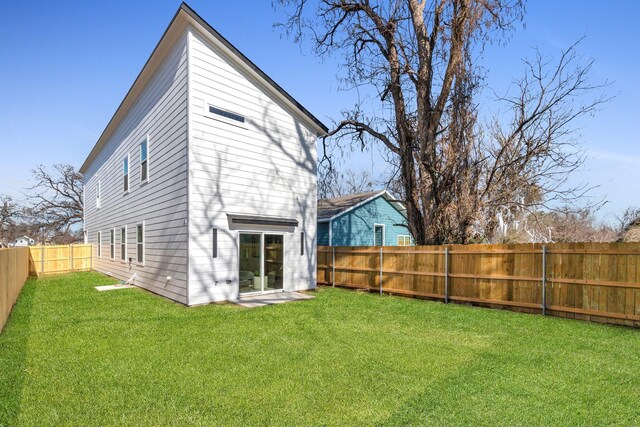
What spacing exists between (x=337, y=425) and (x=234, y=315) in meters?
4.68

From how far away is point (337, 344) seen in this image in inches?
207

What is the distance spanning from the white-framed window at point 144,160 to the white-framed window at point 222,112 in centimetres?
328

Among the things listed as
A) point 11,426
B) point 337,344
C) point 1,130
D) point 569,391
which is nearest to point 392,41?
point 337,344

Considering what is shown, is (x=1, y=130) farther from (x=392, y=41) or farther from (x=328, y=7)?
(x=392, y=41)

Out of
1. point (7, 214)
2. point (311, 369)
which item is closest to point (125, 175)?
point (311, 369)

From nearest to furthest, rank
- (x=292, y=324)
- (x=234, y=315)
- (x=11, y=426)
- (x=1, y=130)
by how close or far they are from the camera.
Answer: (x=11, y=426) < (x=292, y=324) < (x=234, y=315) < (x=1, y=130)

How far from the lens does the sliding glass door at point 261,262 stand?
9242mm

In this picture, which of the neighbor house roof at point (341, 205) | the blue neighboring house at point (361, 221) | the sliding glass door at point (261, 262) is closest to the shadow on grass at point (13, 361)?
the sliding glass door at point (261, 262)

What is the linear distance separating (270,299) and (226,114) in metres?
4.95

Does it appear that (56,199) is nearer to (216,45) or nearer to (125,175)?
(125,175)

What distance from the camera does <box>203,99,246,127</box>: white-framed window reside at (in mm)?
8586

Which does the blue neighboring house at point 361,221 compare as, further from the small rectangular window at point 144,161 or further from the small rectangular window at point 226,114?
the small rectangular window at point 144,161

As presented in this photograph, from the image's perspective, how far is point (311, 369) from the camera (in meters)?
4.21

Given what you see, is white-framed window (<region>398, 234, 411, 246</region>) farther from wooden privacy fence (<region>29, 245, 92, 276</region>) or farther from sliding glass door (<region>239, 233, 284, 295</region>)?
wooden privacy fence (<region>29, 245, 92, 276</region>)
